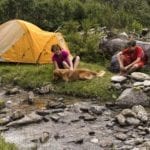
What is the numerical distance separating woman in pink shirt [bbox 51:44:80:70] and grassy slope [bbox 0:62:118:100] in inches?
20.4

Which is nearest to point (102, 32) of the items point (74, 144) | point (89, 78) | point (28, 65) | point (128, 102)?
point (28, 65)

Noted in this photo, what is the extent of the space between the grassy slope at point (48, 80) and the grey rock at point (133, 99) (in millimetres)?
553

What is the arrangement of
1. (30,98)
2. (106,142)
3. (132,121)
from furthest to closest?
(30,98), (132,121), (106,142)

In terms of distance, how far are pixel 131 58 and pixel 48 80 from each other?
9.33 ft

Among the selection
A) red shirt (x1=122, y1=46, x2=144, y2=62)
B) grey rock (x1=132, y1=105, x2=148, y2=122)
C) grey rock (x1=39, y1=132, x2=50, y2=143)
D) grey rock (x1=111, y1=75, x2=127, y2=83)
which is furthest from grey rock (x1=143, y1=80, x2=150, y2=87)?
grey rock (x1=39, y1=132, x2=50, y2=143)

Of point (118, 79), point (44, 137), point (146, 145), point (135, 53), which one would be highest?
point (135, 53)

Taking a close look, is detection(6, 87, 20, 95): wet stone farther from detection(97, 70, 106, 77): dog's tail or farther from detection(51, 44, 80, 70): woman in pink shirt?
detection(97, 70, 106, 77): dog's tail

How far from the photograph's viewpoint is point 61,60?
17.0m

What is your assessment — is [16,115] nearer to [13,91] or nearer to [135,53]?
[13,91]

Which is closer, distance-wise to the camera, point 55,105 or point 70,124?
point 70,124

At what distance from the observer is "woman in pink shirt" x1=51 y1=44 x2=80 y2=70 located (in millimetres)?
16922

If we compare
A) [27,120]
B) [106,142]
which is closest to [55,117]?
[27,120]

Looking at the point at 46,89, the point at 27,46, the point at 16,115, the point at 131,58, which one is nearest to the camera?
the point at 16,115

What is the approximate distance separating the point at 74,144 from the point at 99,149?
2.31ft
